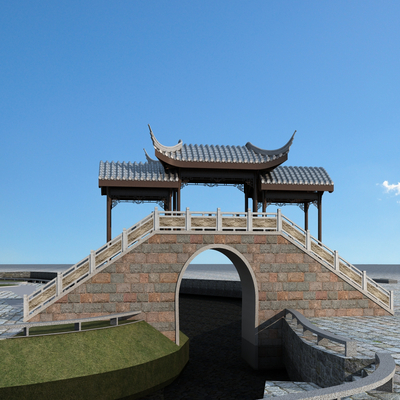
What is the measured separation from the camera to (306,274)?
17.1m

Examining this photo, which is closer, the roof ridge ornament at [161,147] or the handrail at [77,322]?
the handrail at [77,322]

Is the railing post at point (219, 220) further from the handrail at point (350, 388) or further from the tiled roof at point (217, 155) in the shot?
the handrail at point (350, 388)

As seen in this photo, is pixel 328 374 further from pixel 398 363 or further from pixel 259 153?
pixel 259 153

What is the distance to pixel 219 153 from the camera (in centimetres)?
2167

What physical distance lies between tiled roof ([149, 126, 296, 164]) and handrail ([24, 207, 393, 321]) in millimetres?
4441

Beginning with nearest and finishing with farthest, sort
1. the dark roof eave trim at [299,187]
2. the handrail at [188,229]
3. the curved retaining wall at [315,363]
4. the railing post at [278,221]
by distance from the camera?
the curved retaining wall at [315,363]
the handrail at [188,229]
the railing post at [278,221]
the dark roof eave trim at [299,187]

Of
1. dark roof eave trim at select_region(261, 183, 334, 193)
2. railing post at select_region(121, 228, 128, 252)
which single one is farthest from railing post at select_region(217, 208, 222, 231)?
dark roof eave trim at select_region(261, 183, 334, 193)

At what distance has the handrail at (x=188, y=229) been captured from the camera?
15.3 m

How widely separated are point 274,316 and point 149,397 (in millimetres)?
6322

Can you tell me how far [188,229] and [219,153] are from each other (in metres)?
6.64

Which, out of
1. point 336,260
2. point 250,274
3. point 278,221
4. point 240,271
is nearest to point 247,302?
point 240,271

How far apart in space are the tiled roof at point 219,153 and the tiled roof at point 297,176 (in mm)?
1462

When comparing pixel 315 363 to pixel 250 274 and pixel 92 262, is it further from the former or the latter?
pixel 92 262

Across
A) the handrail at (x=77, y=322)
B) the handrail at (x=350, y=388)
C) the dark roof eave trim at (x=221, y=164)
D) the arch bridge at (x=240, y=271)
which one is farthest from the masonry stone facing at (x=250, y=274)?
the handrail at (x=350, y=388)
